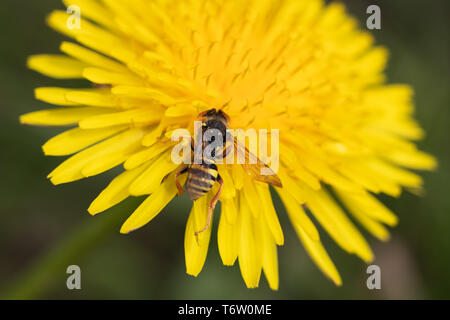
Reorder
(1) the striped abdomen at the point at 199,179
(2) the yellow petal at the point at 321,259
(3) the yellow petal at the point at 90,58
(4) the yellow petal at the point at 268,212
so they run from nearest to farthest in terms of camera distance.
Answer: (1) the striped abdomen at the point at 199,179
(4) the yellow petal at the point at 268,212
(3) the yellow petal at the point at 90,58
(2) the yellow petal at the point at 321,259

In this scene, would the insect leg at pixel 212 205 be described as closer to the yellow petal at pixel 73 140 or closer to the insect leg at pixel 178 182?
the insect leg at pixel 178 182

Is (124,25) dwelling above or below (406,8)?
below

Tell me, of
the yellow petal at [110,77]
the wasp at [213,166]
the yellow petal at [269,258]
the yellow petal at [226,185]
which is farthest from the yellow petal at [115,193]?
the yellow petal at [269,258]

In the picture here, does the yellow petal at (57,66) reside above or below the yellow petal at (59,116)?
above

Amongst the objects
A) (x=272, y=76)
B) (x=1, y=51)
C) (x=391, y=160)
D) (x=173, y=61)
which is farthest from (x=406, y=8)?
(x=1, y=51)

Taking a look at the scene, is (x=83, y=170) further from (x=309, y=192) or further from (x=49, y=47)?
(x=49, y=47)

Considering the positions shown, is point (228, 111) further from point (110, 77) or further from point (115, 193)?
point (115, 193)
